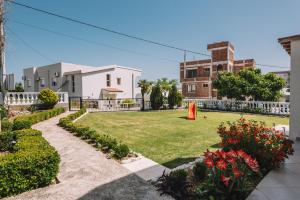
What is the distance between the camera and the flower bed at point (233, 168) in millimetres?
4055

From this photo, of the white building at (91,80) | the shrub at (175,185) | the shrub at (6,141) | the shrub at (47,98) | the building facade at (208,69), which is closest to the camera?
the shrub at (175,185)

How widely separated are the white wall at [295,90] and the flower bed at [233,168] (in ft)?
11.2

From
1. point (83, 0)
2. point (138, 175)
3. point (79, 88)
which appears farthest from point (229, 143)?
point (79, 88)

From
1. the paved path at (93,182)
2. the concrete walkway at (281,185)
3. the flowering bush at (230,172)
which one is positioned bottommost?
the paved path at (93,182)

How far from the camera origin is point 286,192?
4.34m

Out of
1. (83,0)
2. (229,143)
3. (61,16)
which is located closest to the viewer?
(229,143)

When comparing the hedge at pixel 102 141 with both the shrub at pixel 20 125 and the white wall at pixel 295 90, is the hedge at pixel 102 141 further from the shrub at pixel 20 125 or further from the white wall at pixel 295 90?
the white wall at pixel 295 90

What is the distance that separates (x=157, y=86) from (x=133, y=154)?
17.5m

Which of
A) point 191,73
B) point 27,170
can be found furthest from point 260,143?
point 191,73

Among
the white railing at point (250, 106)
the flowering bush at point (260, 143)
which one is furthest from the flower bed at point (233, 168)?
the white railing at point (250, 106)

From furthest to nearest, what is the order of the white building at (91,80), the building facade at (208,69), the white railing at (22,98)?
the building facade at (208,69), the white building at (91,80), the white railing at (22,98)

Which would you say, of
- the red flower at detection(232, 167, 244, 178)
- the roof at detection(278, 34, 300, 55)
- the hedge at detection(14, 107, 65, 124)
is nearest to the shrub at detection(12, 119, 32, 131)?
the hedge at detection(14, 107, 65, 124)

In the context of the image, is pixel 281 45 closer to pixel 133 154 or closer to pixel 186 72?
pixel 133 154

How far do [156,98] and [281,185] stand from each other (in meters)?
19.7
